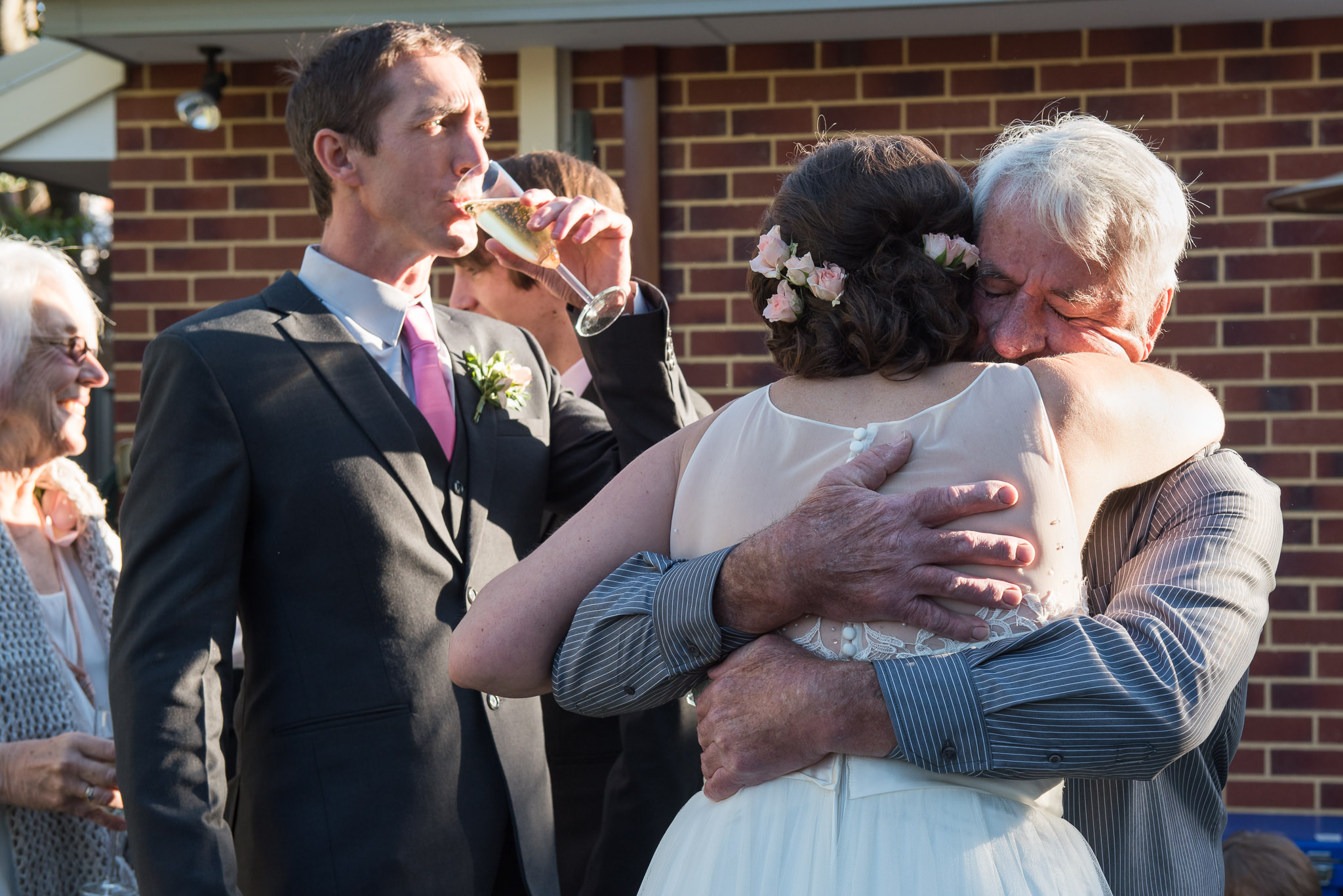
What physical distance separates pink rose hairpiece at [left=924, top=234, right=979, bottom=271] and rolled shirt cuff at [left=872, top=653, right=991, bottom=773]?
20.7 inches

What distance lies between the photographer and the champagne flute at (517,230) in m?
2.37

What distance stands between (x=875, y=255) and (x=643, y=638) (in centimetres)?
60

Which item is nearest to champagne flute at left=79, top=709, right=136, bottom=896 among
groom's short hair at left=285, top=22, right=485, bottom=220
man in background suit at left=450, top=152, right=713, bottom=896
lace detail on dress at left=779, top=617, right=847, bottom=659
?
man in background suit at left=450, top=152, right=713, bottom=896

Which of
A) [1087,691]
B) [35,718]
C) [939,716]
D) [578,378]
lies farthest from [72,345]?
[1087,691]

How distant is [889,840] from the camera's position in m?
1.42

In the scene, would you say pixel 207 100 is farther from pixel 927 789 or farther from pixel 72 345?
pixel 927 789

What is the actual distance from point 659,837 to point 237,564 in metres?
1.12

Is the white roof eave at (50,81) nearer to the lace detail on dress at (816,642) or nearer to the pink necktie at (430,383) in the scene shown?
the pink necktie at (430,383)

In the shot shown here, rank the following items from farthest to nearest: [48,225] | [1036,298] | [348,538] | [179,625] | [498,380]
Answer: [48,225] → [498,380] → [348,538] → [179,625] → [1036,298]

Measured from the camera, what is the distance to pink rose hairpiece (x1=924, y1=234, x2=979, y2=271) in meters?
1.58

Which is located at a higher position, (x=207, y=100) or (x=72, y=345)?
(x=207, y=100)

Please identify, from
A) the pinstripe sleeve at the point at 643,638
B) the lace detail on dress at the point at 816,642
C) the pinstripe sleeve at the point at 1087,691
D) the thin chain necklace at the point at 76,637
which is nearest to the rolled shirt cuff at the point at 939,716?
the pinstripe sleeve at the point at 1087,691

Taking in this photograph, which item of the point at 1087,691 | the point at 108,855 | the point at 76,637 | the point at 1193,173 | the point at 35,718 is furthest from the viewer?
the point at 1193,173

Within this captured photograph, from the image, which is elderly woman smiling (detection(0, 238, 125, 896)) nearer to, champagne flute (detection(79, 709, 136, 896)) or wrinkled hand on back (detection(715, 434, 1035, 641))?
champagne flute (detection(79, 709, 136, 896))
